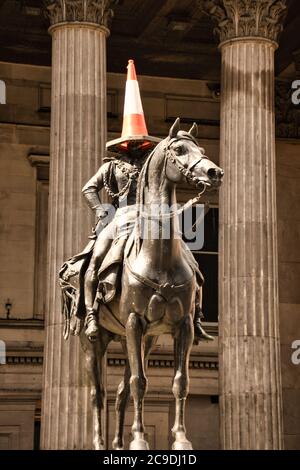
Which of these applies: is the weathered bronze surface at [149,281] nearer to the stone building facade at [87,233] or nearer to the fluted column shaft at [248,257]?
the stone building facade at [87,233]

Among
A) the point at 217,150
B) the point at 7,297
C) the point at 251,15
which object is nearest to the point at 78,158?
the point at 251,15

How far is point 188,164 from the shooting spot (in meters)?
17.6

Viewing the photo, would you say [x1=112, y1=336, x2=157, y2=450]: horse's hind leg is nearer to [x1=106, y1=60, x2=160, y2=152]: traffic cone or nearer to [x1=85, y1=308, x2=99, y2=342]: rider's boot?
[x1=85, y1=308, x2=99, y2=342]: rider's boot

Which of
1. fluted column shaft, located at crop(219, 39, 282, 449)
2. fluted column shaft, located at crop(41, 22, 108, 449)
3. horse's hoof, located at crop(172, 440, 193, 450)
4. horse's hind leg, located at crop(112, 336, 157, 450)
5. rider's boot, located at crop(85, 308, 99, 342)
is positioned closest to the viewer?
horse's hoof, located at crop(172, 440, 193, 450)

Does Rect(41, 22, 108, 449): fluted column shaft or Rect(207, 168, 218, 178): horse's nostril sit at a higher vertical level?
Rect(41, 22, 108, 449): fluted column shaft

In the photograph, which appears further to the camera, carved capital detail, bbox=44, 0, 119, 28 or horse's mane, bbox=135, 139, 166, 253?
carved capital detail, bbox=44, 0, 119, 28

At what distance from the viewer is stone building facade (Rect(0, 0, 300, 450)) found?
28.6m

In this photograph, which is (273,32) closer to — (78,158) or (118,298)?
(78,158)

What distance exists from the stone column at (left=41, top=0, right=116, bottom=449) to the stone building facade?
0.03 meters

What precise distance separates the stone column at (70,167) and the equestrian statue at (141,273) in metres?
7.89

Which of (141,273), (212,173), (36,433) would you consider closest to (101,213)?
(141,273)

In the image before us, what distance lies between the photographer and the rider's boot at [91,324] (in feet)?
62.5

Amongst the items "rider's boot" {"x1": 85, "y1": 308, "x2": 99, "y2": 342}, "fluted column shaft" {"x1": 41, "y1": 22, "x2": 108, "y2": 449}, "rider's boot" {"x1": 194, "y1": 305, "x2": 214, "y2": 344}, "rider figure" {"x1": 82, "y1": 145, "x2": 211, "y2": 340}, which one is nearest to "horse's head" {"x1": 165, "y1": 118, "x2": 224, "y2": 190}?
"rider figure" {"x1": 82, "y1": 145, "x2": 211, "y2": 340}

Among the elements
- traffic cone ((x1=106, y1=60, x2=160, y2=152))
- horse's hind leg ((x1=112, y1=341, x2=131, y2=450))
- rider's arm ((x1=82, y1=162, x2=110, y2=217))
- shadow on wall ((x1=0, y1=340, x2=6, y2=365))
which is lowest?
horse's hind leg ((x1=112, y1=341, x2=131, y2=450))
